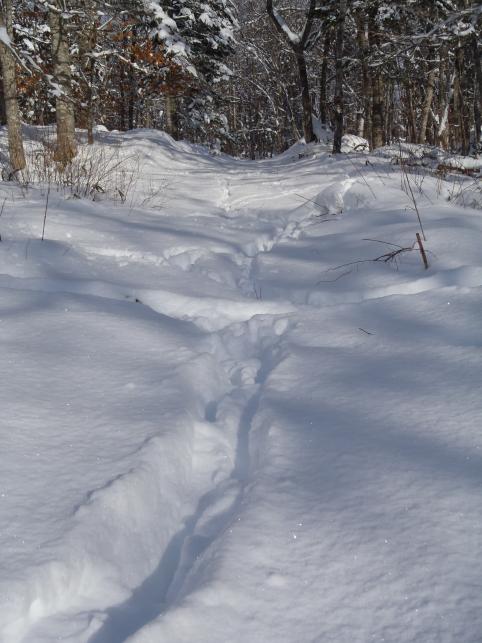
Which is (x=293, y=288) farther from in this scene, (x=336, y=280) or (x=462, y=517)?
(x=462, y=517)

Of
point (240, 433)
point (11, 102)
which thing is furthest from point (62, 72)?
point (240, 433)

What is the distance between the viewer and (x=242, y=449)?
1586mm

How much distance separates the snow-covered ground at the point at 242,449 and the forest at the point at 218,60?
344 cm

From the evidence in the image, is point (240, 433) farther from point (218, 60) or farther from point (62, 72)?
point (218, 60)

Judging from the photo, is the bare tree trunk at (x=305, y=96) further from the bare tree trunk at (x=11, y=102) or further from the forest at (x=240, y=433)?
the forest at (x=240, y=433)

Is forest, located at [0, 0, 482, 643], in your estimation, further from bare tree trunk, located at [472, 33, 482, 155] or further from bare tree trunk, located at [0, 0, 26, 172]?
bare tree trunk, located at [472, 33, 482, 155]

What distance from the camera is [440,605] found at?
91cm

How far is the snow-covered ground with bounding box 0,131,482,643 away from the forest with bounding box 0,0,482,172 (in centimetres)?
344

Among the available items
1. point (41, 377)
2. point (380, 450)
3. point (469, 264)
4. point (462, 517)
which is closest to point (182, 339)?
point (41, 377)

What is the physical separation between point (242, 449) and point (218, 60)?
18799mm

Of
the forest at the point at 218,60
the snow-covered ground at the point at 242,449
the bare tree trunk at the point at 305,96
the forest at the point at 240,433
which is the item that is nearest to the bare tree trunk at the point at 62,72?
the forest at the point at 218,60

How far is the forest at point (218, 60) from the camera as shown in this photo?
22.6 ft

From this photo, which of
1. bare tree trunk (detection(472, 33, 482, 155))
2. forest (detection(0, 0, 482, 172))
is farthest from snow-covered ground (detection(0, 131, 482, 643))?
bare tree trunk (detection(472, 33, 482, 155))

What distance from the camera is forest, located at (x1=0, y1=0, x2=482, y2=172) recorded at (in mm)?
6898
